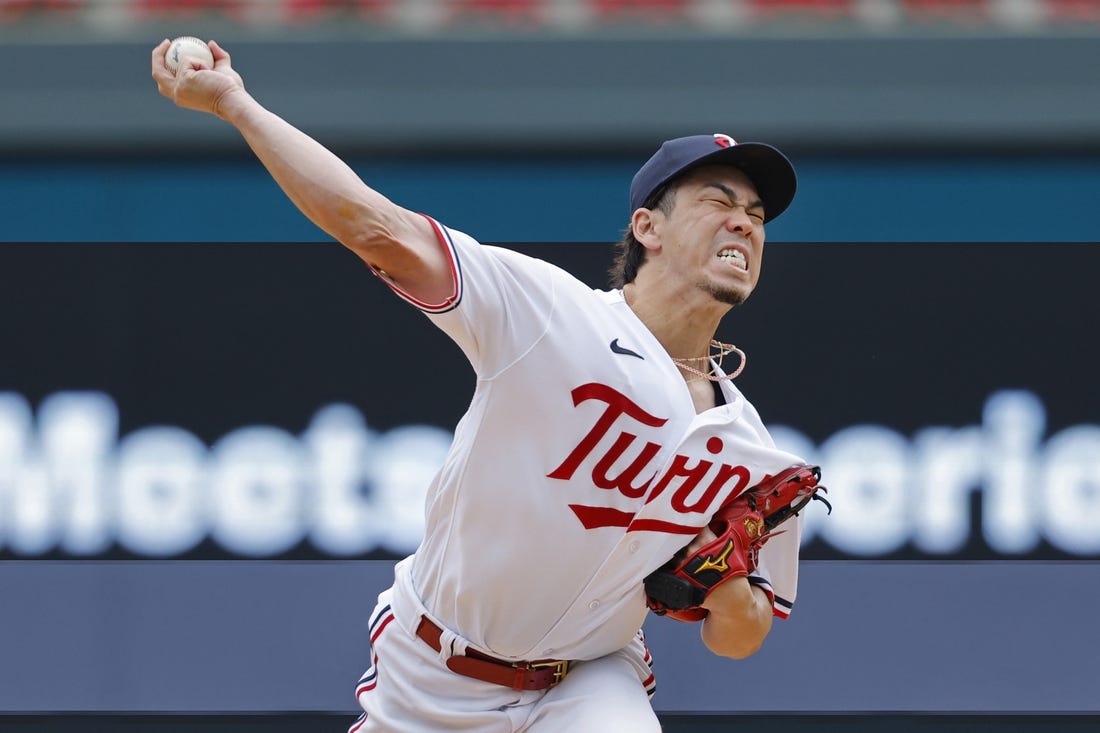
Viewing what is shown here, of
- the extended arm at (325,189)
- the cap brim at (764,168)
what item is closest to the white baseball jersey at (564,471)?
the extended arm at (325,189)

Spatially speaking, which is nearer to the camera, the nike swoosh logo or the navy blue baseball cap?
→ the nike swoosh logo

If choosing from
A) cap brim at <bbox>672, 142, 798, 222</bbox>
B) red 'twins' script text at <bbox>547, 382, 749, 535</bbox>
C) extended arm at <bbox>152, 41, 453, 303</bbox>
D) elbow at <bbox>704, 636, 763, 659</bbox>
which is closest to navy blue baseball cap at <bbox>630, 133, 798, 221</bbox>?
cap brim at <bbox>672, 142, 798, 222</bbox>

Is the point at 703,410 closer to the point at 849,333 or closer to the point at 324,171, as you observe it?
the point at 324,171

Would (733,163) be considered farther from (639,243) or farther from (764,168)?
(639,243)

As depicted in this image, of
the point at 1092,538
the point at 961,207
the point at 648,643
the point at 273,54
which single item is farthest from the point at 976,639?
the point at 273,54

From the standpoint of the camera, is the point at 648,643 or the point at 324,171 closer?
the point at 324,171

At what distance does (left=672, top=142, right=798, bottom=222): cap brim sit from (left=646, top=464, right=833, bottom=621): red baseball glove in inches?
23.4

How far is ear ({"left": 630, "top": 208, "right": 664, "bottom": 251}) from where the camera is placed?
289 centimetres

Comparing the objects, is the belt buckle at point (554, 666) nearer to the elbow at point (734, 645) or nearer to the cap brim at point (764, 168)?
the elbow at point (734, 645)

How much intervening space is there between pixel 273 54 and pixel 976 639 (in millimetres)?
3724

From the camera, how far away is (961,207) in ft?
17.8

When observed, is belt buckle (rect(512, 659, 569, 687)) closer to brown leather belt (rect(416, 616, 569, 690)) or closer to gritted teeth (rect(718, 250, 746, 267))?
brown leather belt (rect(416, 616, 569, 690))

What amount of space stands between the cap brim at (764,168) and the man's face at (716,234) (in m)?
0.02

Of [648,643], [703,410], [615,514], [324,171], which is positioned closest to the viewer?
[324,171]
